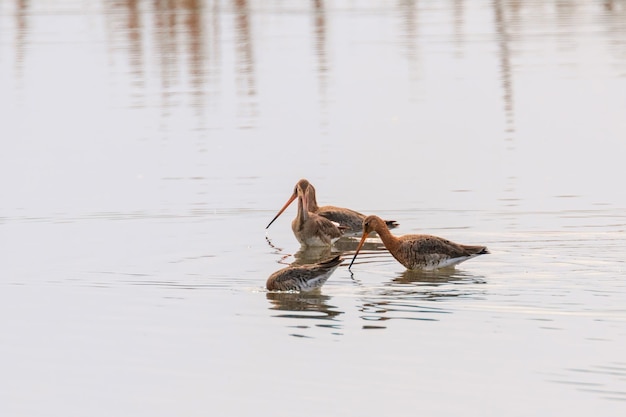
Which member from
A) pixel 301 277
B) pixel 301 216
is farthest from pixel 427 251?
pixel 301 216

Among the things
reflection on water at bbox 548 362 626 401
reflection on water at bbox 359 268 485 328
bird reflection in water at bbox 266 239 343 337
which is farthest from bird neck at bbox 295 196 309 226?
reflection on water at bbox 548 362 626 401

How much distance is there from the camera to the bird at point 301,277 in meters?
12.3

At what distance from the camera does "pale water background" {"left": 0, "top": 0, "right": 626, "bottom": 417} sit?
9.51 meters

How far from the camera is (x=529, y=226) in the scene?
47.5 feet

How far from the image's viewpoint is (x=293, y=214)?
656 inches

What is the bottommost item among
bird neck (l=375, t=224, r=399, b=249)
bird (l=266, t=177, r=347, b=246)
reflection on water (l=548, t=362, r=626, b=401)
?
bird (l=266, t=177, r=347, b=246)

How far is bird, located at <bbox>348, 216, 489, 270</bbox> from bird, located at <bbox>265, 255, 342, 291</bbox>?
788mm

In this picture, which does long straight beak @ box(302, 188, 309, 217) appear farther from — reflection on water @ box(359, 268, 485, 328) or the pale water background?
reflection on water @ box(359, 268, 485, 328)

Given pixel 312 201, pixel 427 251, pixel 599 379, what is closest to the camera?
pixel 599 379

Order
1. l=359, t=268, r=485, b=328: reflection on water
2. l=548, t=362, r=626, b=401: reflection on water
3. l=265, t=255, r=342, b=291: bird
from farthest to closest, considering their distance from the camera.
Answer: l=265, t=255, r=342, b=291: bird
l=359, t=268, r=485, b=328: reflection on water
l=548, t=362, r=626, b=401: reflection on water

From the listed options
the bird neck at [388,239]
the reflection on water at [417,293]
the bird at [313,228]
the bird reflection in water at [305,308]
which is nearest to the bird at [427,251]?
the bird neck at [388,239]

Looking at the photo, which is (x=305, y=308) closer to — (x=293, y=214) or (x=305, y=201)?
(x=305, y=201)

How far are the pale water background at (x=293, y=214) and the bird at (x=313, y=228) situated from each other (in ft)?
0.67

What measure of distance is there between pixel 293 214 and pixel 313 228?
6.26 ft
